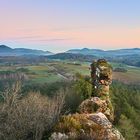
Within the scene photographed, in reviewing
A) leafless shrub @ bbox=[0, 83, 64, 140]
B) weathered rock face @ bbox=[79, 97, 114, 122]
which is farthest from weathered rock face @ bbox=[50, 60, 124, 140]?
leafless shrub @ bbox=[0, 83, 64, 140]

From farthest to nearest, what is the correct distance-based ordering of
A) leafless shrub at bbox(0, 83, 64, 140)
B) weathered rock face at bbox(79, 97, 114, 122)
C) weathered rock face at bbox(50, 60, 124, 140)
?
1. weathered rock face at bbox(79, 97, 114, 122)
2. leafless shrub at bbox(0, 83, 64, 140)
3. weathered rock face at bbox(50, 60, 124, 140)

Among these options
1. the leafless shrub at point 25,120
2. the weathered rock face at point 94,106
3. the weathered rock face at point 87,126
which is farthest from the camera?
the weathered rock face at point 94,106

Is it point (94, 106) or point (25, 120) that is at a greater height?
point (94, 106)

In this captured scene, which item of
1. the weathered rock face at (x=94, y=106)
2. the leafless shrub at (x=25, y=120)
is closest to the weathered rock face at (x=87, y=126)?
the weathered rock face at (x=94, y=106)

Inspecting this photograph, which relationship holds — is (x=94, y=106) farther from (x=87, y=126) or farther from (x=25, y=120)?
(x=87, y=126)

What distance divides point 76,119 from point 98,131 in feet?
7.96

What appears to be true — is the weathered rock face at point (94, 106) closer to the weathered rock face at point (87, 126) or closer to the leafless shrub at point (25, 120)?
the weathered rock face at point (87, 126)

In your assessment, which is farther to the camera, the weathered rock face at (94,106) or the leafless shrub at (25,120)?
the weathered rock face at (94,106)

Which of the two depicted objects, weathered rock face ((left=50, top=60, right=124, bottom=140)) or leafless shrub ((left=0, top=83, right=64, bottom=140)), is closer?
weathered rock face ((left=50, top=60, right=124, bottom=140))

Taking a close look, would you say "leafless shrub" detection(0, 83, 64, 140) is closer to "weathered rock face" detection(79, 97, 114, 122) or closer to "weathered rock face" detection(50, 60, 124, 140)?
"weathered rock face" detection(79, 97, 114, 122)

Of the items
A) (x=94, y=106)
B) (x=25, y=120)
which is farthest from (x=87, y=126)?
(x=25, y=120)

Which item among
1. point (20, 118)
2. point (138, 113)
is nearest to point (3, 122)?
point (20, 118)

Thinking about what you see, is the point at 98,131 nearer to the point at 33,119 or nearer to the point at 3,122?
the point at 33,119

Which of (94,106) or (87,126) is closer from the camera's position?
(87,126)
